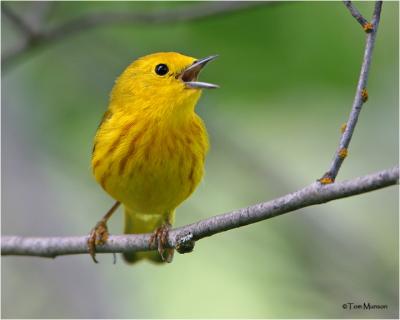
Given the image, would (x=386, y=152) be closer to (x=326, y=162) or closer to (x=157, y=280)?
(x=326, y=162)

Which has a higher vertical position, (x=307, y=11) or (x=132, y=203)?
(x=307, y=11)

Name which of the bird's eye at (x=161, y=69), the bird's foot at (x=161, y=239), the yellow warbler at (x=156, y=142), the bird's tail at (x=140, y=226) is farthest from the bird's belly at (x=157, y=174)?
the bird's tail at (x=140, y=226)

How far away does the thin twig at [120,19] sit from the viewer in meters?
6.13

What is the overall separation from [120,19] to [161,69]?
3.94 feet

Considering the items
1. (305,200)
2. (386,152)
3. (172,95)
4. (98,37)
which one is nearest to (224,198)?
(386,152)

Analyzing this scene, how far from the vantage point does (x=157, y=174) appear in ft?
16.0

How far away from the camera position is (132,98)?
17.3 feet

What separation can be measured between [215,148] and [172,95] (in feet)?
7.09

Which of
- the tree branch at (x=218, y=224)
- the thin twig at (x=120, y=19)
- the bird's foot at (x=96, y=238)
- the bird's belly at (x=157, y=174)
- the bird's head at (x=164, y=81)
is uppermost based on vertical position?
the thin twig at (x=120, y=19)

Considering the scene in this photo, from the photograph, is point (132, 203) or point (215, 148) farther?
point (215, 148)

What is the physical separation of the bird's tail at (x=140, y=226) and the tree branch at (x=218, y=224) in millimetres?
958

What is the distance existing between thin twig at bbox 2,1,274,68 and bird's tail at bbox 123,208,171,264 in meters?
1.76

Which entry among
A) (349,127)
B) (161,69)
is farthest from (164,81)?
(349,127)

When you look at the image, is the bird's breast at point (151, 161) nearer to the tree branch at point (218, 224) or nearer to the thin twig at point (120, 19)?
the tree branch at point (218, 224)
